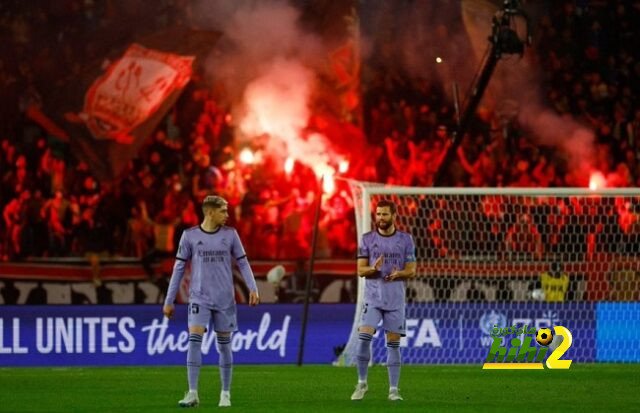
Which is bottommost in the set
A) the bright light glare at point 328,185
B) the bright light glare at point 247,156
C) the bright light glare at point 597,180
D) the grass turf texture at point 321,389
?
the grass turf texture at point 321,389

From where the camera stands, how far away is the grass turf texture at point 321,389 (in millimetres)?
10969

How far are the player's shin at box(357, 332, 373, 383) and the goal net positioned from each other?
16.3 ft

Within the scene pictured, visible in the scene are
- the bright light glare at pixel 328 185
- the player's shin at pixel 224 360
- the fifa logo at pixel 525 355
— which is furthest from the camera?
the bright light glare at pixel 328 185

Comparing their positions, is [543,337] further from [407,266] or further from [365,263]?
[365,263]

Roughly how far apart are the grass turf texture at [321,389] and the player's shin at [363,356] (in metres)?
0.22

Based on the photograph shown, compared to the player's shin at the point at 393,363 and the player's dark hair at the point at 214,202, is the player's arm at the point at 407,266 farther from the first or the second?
the player's dark hair at the point at 214,202

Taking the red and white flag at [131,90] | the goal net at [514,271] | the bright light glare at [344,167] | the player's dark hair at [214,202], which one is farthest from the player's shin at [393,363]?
the bright light glare at [344,167]

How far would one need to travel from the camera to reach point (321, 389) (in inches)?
506

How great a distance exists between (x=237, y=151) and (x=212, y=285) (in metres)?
12.0

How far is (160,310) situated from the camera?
17.1 m

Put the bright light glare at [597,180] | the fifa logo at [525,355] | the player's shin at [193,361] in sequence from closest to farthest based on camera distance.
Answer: the player's shin at [193,361]
the fifa logo at [525,355]
the bright light glare at [597,180]

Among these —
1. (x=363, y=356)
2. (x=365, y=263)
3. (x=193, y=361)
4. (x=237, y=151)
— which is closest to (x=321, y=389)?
(x=363, y=356)

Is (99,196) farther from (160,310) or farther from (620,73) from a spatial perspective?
(620,73)

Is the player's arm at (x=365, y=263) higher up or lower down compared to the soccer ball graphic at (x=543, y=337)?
higher up
